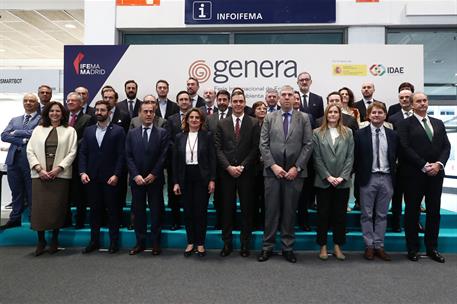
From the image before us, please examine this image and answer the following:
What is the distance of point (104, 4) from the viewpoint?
19.6ft

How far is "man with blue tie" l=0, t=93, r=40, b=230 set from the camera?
12.5ft

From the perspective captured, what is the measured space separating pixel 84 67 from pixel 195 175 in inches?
114

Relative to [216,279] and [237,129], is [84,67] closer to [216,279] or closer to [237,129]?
[237,129]

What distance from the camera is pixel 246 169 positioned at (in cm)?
339

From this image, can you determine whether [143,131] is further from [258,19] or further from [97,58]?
[258,19]

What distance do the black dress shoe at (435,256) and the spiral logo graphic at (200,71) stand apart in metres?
3.49

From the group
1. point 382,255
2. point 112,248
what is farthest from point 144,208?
point 382,255

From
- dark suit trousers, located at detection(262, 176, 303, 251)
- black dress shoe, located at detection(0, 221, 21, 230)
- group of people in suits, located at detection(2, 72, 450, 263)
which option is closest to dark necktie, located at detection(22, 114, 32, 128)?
group of people in suits, located at detection(2, 72, 450, 263)

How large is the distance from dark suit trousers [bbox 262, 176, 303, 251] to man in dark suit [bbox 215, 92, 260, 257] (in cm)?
19

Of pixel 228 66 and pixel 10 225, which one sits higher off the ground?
pixel 228 66

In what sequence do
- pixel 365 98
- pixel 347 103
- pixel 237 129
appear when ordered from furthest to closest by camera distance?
pixel 365 98, pixel 347 103, pixel 237 129

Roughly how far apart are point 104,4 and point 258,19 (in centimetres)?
262

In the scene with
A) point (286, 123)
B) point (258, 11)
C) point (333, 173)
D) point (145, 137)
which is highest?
point (258, 11)

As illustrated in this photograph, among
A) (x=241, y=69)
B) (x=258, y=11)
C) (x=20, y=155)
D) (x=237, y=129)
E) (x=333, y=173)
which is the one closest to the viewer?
(x=333, y=173)
